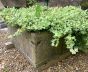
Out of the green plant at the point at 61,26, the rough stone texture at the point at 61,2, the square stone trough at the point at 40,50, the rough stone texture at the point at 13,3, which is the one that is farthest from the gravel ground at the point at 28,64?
the rough stone texture at the point at 61,2

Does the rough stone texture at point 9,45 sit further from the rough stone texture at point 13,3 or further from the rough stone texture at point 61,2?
the rough stone texture at point 61,2

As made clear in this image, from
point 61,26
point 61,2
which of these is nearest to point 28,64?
point 61,26

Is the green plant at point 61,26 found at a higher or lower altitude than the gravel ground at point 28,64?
higher

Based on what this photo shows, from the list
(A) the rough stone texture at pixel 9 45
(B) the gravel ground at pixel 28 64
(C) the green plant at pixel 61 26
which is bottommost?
(B) the gravel ground at pixel 28 64

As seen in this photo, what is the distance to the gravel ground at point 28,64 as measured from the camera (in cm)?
255

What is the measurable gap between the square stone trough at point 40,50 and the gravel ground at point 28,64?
7 centimetres

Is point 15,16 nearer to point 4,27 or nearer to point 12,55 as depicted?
point 12,55

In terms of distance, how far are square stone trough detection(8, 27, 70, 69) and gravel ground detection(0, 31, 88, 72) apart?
2.8 inches

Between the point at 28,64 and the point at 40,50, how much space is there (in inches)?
13.2

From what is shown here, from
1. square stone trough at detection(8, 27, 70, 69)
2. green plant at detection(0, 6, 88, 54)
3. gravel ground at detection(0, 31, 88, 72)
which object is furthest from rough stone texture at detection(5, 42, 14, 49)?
green plant at detection(0, 6, 88, 54)

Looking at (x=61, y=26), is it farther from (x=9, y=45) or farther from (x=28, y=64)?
(x=9, y=45)

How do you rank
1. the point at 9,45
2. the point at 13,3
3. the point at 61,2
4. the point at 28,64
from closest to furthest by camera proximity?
1. the point at 28,64
2. the point at 9,45
3. the point at 13,3
4. the point at 61,2

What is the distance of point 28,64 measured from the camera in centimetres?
267

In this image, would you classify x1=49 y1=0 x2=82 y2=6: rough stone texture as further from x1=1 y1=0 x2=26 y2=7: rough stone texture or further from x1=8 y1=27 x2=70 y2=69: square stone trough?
x1=8 y1=27 x2=70 y2=69: square stone trough
